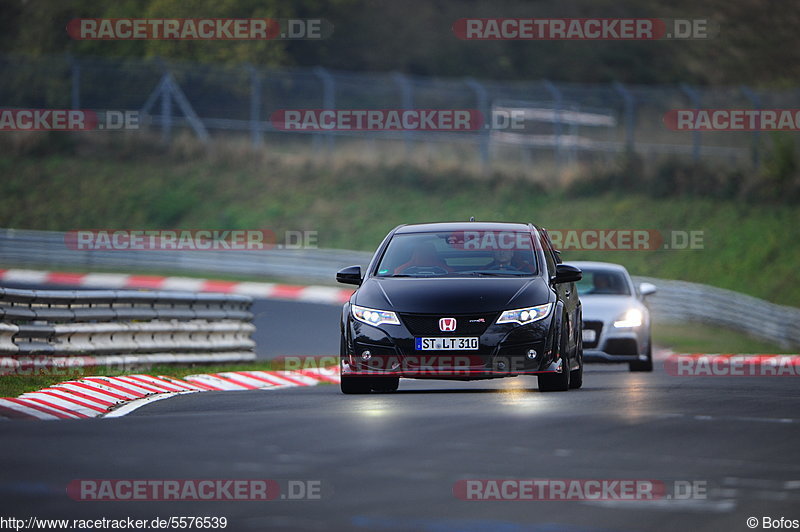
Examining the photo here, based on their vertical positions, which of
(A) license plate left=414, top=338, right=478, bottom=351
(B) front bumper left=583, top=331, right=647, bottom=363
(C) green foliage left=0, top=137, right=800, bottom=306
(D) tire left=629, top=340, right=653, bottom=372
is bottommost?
(D) tire left=629, top=340, right=653, bottom=372

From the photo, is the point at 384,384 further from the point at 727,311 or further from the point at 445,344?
the point at 727,311

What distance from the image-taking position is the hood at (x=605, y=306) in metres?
20.5

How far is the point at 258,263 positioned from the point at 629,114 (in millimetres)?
11027

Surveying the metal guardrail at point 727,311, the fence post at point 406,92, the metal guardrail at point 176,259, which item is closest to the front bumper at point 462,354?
the metal guardrail at point 727,311

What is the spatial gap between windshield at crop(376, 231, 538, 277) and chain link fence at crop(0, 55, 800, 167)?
26.3 metres

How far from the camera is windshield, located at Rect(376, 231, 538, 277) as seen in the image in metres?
14.8

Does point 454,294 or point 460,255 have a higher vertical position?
point 460,255

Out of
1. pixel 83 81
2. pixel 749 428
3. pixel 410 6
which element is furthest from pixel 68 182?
pixel 749 428

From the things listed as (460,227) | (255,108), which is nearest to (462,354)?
(460,227)

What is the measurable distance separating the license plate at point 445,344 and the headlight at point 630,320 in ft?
22.8

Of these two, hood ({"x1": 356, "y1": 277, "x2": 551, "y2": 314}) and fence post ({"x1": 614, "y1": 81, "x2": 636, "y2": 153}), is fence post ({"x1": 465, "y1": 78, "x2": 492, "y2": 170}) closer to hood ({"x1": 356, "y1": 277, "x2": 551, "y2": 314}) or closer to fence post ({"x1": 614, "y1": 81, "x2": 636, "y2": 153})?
fence post ({"x1": 614, "y1": 81, "x2": 636, "y2": 153})

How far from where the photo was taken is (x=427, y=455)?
9.38 metres

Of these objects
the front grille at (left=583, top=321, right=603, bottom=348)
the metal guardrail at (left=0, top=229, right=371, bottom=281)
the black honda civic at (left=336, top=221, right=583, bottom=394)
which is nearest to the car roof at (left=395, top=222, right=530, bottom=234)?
the black honda civic at (left=336, top=221, right=583, bottom=394)

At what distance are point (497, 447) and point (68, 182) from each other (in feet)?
140
